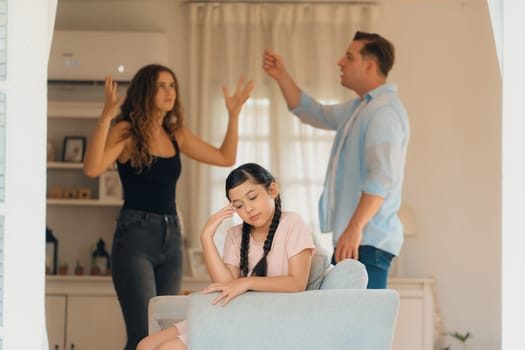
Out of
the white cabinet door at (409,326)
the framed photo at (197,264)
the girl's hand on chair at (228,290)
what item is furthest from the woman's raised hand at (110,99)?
the white cabinet door at (409,326)

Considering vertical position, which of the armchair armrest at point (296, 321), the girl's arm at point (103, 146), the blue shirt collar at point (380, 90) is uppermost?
the blue shirt collar at point (380, 90)

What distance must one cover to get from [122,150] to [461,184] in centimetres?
339

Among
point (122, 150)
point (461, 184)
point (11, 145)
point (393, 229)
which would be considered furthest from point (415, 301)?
point (11, 145)

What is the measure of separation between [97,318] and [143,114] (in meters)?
2.34

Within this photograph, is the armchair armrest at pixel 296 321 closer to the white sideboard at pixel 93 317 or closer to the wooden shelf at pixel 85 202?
the white sideboard at pixel 93 317

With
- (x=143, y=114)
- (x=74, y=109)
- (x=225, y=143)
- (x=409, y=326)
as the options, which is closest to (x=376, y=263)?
(x=225, y=143)

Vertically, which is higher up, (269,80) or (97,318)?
(269,80)

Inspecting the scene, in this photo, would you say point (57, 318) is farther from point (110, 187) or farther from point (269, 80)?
point (269, 80)

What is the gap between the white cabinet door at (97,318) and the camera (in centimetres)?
639

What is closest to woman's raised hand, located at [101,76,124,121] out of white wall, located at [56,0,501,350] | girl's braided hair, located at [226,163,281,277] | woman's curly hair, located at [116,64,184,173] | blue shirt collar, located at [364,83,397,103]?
woman's curly hair, located at [116,64,184,173]

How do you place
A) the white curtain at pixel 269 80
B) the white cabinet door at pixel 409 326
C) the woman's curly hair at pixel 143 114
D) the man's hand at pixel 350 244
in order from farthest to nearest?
1. the white curtain at pixel 269 80
2. the white cabinet door at pixel 409 326
3. the woman's curly hair at pixel 143 114
4. the man's hand at pixel 350 244

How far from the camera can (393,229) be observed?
450 cm

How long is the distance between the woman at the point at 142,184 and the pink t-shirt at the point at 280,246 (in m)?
0.74

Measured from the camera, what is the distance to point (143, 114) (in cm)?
450
